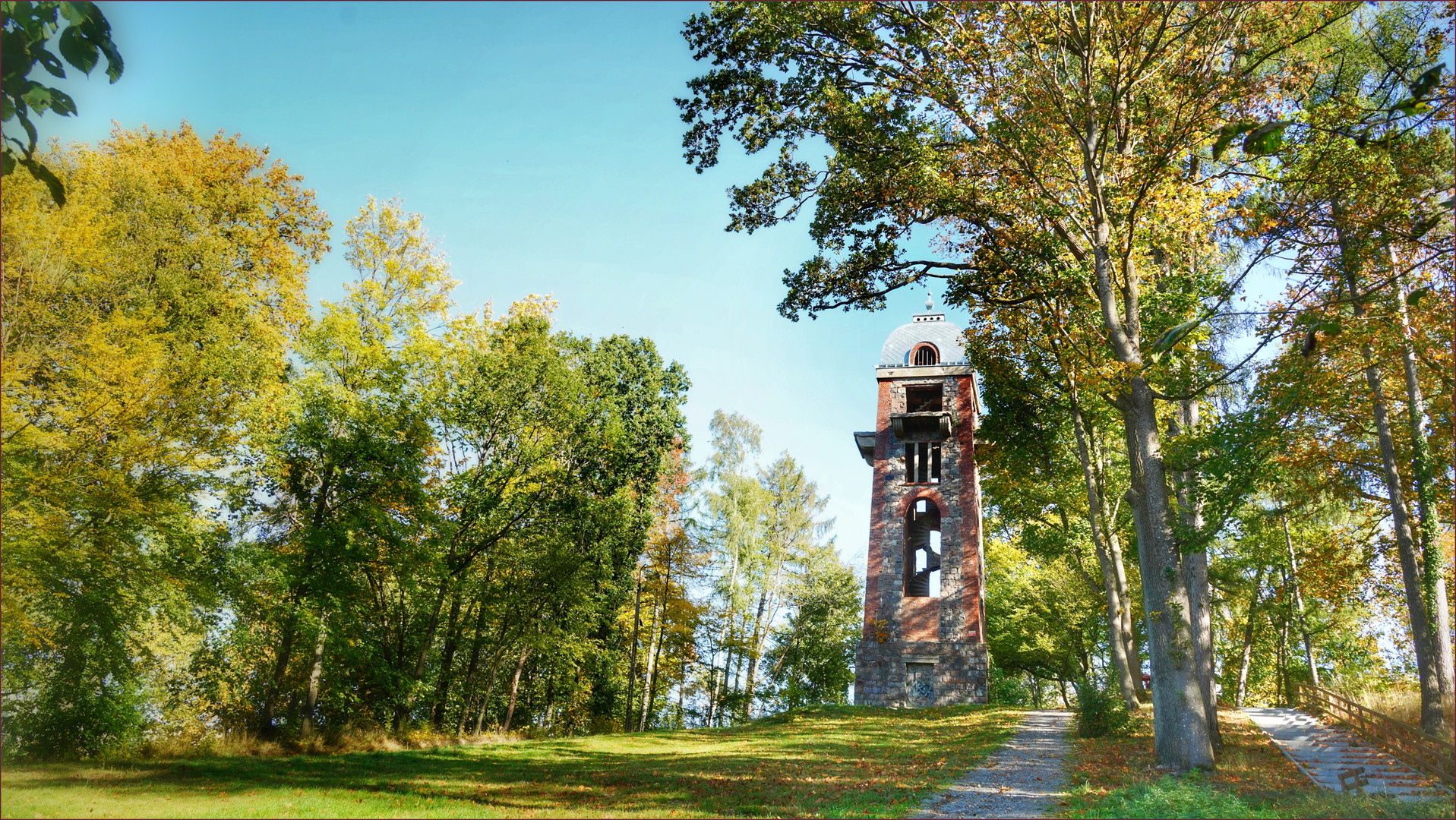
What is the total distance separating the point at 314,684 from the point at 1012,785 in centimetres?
1270

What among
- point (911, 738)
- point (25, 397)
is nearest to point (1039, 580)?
point (911, 738)

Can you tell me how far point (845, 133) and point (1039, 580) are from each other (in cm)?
2386

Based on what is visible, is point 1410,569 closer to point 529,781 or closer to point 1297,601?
point 529,781

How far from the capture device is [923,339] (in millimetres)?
29109

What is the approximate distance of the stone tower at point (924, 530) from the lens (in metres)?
24.5

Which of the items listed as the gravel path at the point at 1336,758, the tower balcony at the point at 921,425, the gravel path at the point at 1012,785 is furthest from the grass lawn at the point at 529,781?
the tower balcony at the point at 921,425

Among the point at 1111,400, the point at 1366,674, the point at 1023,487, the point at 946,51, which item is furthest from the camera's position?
the point at 1366,674

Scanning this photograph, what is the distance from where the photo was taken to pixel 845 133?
36.0 feet

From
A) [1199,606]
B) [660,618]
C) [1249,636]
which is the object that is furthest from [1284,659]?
[660,618]

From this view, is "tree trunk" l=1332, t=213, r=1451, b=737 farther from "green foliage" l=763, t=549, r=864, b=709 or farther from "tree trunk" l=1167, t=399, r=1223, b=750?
"green foliage" l=763, t=549, r=864, b=709

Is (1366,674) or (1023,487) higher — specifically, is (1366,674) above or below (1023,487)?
below

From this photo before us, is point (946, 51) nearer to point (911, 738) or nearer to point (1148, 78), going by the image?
point (1148, 78)

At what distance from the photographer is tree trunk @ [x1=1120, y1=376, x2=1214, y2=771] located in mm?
10195

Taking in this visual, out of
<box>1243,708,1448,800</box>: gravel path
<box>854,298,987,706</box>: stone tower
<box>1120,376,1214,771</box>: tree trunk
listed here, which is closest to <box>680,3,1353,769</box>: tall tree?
<box>1120,376,1214,771</box>: tree trunk
